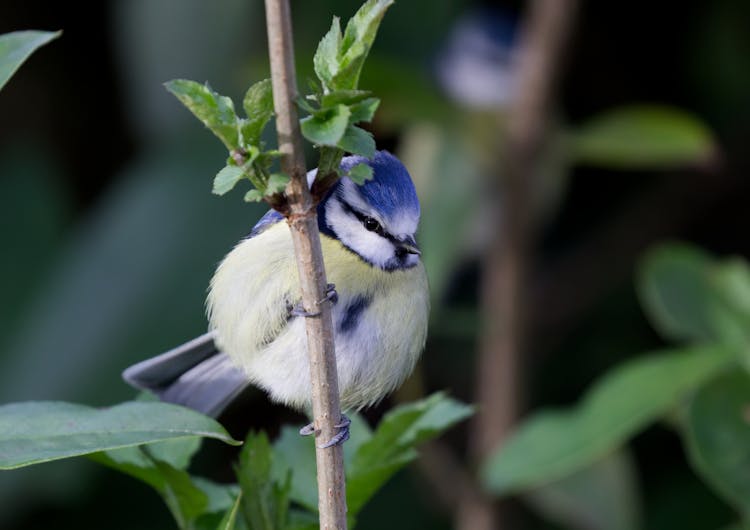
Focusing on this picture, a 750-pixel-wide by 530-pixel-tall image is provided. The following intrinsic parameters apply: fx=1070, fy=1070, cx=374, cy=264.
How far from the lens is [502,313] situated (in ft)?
6.11

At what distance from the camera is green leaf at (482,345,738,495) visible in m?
1.24

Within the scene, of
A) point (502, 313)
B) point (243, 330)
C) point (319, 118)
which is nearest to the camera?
point (319, 118)

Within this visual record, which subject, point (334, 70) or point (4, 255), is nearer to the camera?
point (334, 70)

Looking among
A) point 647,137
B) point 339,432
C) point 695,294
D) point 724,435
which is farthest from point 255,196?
point 647,137

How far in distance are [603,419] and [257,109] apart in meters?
0.87

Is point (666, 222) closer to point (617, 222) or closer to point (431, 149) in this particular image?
point (617, 222)

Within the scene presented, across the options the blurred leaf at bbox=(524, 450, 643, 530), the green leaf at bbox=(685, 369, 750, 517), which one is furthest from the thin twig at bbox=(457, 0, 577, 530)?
the green leaf at bbox=(685, 369, 750, 517)

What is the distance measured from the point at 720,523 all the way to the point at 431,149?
33.9 inches

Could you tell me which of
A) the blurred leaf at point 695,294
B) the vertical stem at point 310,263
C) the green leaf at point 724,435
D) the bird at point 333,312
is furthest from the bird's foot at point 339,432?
Answer: the blurred leaf at point 695,294

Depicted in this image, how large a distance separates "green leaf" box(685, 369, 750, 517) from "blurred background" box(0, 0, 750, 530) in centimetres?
57

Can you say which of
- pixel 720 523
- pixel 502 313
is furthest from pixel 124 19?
pixel 720 523

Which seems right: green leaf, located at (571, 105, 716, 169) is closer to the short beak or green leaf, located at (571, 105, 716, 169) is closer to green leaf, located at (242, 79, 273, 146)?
the short beak

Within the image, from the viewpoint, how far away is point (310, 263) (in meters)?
0.59

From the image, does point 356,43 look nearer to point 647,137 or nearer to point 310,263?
point 310,263
